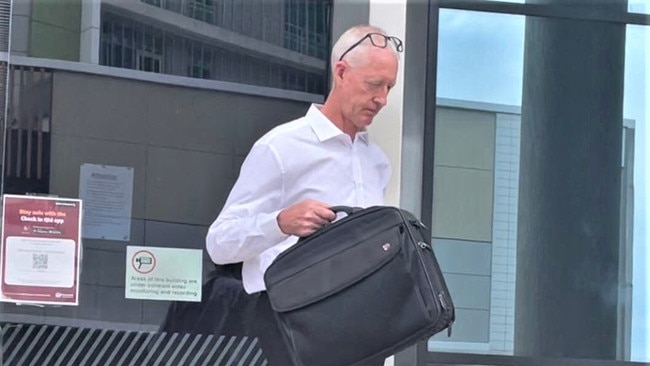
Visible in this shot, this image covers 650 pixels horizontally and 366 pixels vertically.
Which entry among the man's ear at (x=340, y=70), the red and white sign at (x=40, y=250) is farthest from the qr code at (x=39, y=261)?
the man's ear at (x=340, y=70)

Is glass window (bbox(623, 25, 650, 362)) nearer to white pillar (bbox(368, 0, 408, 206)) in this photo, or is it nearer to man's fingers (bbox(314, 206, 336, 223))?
white pillar (bbox(368, 0, 408, 206))

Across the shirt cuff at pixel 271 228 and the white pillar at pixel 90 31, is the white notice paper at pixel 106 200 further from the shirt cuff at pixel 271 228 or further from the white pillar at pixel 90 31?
the shirt cuff at pixel 271 228

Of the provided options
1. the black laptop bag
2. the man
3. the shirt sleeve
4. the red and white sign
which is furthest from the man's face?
the red and white sign

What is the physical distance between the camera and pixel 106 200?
4191 millimetres

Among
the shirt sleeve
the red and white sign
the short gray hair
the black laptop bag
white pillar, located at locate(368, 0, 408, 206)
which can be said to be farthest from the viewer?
white pillar, located at locate(368, 0, 408, 206)

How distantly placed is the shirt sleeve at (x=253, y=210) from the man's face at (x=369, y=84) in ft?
0.87

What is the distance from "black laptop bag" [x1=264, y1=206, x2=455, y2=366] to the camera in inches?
141

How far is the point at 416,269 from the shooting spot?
3586 millimetres

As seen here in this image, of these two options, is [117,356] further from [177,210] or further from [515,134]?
[515,134]

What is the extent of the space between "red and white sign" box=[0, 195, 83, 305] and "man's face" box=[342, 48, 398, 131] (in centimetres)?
89

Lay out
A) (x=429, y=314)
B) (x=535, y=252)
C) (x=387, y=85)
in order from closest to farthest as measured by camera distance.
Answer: (x=429, y=314), (x=387, y=85), (x=535, y=252)

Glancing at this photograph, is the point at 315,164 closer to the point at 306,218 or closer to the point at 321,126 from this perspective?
the point at 321,126

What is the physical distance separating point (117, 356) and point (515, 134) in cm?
152

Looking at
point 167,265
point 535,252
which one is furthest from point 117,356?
point 535,252
